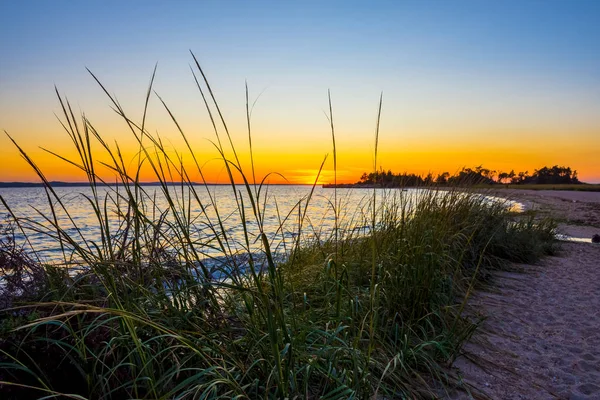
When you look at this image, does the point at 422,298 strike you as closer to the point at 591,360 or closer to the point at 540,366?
the point at 540,366

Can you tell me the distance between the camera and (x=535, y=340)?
343 centimetres

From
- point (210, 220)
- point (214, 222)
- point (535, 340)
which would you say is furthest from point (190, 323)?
point (214, 222)

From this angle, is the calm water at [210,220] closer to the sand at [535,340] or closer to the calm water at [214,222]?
the calm water at [214,222]

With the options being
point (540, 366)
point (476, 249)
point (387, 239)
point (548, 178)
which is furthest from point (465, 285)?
point (548, 178)

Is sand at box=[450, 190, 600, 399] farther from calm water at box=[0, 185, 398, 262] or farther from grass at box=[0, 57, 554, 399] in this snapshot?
calm water at box=[0, 185, 398, 262]

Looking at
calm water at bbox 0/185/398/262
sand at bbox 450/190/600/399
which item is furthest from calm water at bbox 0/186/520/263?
sand at bbox 450/190/600/399

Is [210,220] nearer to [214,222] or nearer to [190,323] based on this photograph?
[190,323]

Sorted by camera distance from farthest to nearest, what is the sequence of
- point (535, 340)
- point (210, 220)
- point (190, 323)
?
point (535, 340), point (210, 220), point (190, 323)

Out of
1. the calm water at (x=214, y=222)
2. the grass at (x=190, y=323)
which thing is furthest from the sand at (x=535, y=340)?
the calm water at (x=214, y=222)

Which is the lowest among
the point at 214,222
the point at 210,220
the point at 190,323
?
the point at 214,222

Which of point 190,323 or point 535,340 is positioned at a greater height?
point 190,323

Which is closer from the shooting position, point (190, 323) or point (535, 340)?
point (190, 323)

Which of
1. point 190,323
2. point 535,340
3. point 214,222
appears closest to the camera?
point 190,323

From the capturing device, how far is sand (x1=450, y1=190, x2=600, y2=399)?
8.64 ft
